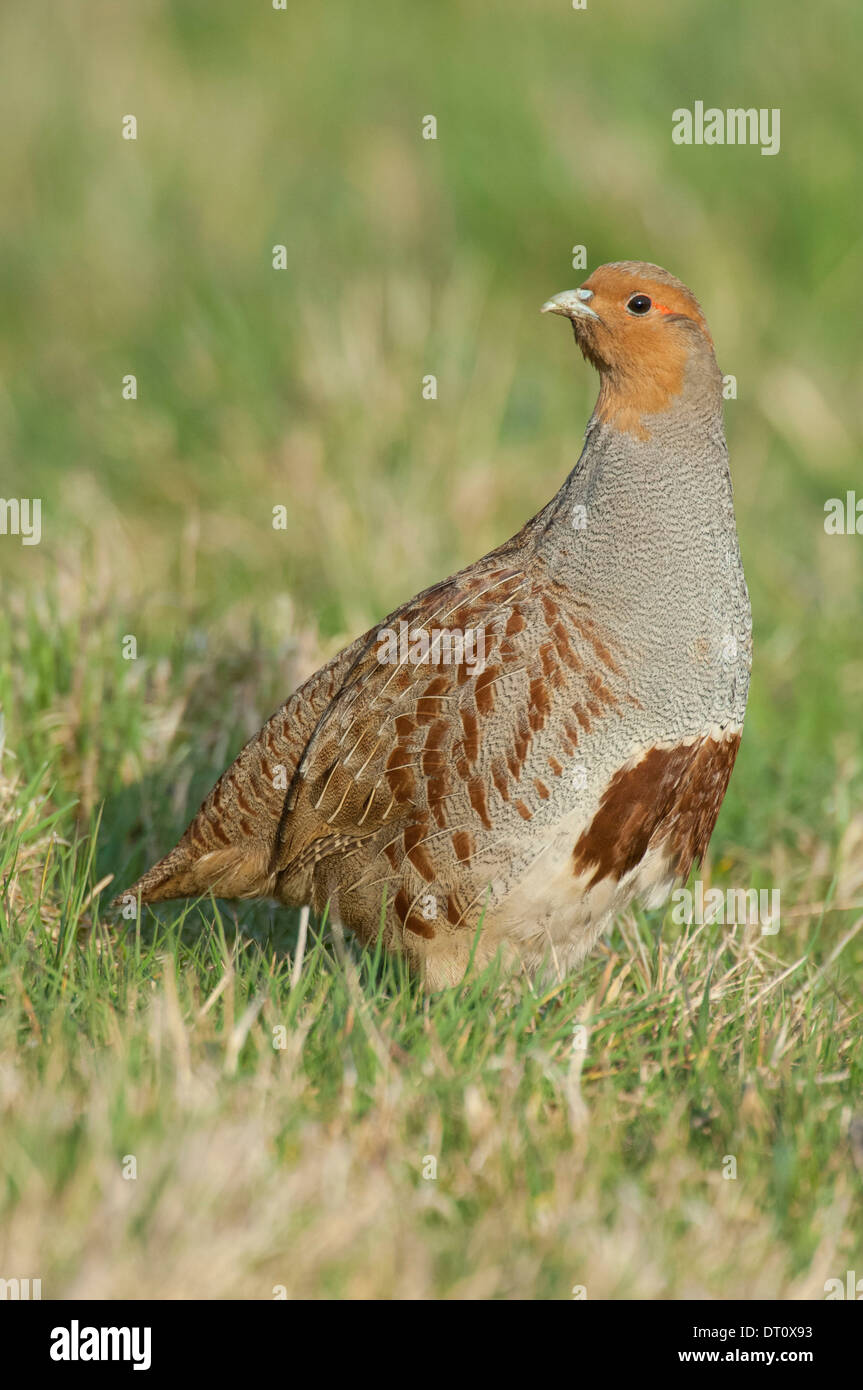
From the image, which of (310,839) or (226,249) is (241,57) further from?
(310,839)

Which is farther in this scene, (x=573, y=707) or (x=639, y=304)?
(x=639, y=304)

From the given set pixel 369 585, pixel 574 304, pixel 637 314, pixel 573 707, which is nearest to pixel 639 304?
pixel 637 314

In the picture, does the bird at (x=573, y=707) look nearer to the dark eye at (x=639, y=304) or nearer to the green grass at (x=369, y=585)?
the dark eye at (x=639, y=304)

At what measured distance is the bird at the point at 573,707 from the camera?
3.39 m

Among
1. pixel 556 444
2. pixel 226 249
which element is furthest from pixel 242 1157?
pixel 226 249

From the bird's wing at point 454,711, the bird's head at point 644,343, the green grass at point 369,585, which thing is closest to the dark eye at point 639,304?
the bird's head at point 644,343

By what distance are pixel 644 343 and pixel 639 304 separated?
86 mm

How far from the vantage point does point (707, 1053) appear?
3.22 m

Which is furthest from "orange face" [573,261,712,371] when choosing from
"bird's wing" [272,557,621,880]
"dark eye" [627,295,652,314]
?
"bird's wing" [272,557,621,880]

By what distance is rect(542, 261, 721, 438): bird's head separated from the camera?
3492mm

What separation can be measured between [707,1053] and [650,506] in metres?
1.10

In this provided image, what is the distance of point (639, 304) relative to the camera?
3510 mm

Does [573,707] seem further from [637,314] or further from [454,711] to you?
[637,314]

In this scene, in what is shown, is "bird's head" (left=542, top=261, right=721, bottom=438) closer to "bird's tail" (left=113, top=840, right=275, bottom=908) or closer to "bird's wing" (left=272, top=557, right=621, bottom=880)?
"bird's wing" (left=272, top=557, right=621, bottom=880)
